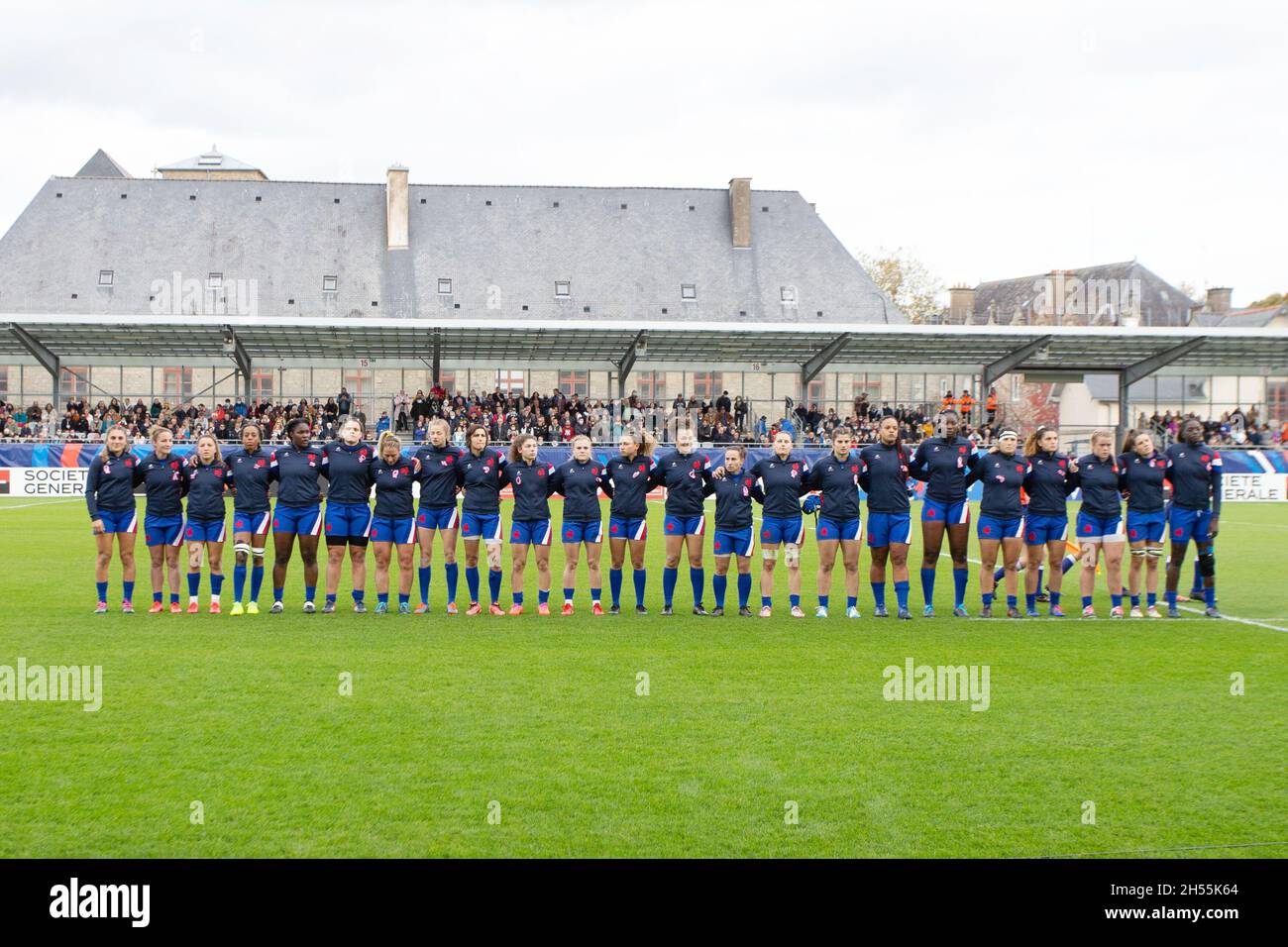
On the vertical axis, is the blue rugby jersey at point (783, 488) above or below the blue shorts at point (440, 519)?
above

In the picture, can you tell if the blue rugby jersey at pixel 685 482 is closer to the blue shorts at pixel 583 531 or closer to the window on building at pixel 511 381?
the blue shorts at pixel 583 531

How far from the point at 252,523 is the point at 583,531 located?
Answer: 3.59 metres

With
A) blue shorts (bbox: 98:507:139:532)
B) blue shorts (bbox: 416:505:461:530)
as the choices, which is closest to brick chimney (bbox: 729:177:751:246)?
blue shorts (bbox: 416:505:461:530)

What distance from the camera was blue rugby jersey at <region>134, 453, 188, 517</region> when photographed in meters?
12.5

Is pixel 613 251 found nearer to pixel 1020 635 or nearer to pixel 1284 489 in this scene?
pixel 1284 489

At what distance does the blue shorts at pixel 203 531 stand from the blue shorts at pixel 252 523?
0.61 feet

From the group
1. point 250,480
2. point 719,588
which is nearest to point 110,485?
point 250,480

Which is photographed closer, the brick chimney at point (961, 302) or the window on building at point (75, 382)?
the window on building at point (75, 382)

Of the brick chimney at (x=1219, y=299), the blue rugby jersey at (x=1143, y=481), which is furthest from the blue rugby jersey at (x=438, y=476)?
the brick chimney at (x=1219, y=299)

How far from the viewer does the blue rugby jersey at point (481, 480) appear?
1272cm

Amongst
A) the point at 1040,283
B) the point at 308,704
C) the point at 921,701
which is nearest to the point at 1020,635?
the point at 921,701

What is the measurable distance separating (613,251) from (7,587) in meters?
46.4

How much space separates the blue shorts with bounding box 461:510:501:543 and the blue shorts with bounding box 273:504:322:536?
159cm

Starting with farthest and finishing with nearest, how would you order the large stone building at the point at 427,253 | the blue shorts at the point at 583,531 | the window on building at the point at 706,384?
1. the large stone building at the point at 427,253
2. the window on building at the point at 706,384
3. the blue shorts at the point at 583,531
